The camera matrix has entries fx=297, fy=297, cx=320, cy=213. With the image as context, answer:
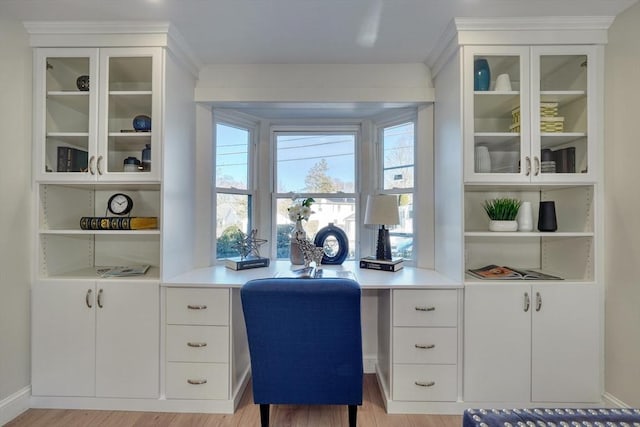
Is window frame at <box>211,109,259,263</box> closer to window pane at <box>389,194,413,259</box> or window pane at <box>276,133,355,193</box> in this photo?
window pane at <box>276,133,355,193</box>

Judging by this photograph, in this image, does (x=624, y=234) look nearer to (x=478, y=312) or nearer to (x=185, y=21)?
(x=478, y=312)

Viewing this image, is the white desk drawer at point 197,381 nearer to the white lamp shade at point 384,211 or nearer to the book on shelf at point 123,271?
the book on shelf at point 123,271

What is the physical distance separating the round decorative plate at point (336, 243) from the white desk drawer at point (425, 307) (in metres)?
0.70

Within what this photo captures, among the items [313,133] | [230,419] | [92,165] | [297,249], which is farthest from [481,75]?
[230,419]

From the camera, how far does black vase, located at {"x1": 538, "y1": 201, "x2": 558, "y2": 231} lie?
1.94 m

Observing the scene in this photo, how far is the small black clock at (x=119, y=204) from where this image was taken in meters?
2.19

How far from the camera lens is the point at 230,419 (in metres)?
1.87

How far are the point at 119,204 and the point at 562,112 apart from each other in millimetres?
3134

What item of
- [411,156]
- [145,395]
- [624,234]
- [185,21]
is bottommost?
[145,395]

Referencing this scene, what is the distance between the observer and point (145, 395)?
191 centimetres

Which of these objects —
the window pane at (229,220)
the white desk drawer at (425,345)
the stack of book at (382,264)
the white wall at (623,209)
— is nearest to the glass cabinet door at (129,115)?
the window pane at (229,220)

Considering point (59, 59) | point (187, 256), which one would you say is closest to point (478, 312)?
point (187, 256)

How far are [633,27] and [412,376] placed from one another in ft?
8.12

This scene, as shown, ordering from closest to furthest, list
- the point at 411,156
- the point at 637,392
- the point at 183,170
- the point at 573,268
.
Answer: the point at 637,392, the point at 573,268, the point at 183,170, the point at 411,156
